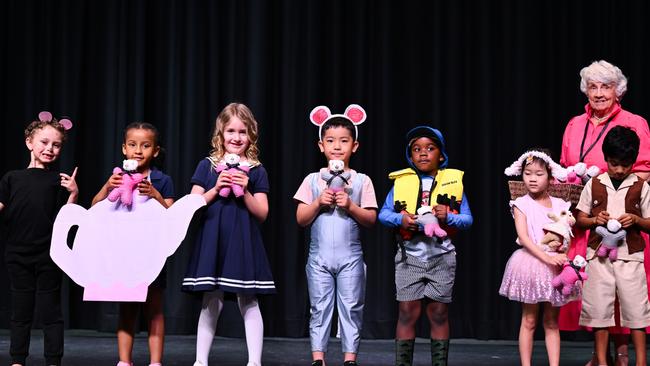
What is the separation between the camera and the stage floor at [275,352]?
4562 millimetres

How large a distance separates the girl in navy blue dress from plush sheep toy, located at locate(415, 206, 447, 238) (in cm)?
75

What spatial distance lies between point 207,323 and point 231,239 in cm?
41

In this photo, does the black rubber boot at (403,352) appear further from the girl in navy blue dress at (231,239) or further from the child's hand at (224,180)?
the child's hand at (224,180)

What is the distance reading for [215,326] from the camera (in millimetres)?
3744

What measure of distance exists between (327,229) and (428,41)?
2.49 meters

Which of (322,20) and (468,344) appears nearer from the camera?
(468,344)

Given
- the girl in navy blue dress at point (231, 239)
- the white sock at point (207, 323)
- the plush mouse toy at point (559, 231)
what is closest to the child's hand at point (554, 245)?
the plush mouse toy at point (559, 231)

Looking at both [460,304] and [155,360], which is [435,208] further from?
[460,304]

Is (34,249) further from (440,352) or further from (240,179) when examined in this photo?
(440,352)

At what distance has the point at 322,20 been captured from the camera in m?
5.92

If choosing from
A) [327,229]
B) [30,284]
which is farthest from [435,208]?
[30,284]

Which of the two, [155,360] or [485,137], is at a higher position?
[485,137]

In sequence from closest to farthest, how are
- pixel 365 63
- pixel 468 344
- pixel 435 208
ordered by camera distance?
1. pixel 435 208
2. pixel 468 344
3. pixel 365 63

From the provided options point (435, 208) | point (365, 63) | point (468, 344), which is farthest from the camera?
point (365, 63)
